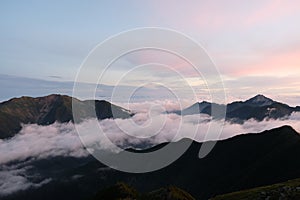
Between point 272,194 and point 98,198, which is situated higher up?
point 272,194

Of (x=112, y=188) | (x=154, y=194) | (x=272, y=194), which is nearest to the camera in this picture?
(x=272, y=194)

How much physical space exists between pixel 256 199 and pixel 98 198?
7601cm

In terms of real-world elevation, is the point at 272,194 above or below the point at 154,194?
above

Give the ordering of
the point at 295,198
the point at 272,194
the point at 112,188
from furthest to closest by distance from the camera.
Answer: the point at 112,188, the point at 272,194, the point at 295,198

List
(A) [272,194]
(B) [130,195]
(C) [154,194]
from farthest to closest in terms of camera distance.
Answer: (B) [130,195], (C) [154,194], (A) [272,194]

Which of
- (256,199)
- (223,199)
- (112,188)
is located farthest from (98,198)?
(256,199)

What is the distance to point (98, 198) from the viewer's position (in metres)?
165

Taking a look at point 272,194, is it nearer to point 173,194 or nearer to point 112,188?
point 173,194

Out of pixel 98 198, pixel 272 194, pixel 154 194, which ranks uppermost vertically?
pixel 272 194

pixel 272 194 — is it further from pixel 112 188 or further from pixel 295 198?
pixel 112 188

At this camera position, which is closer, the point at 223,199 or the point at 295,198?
the point at 295,198

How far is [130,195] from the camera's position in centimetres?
15550

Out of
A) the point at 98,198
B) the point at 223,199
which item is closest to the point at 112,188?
the point at 98,198

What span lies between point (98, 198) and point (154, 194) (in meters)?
34.8
